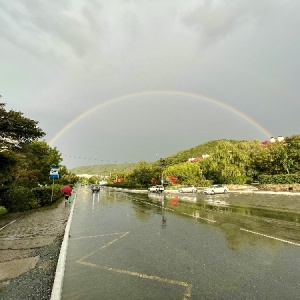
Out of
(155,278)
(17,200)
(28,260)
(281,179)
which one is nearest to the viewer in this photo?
(155,278)

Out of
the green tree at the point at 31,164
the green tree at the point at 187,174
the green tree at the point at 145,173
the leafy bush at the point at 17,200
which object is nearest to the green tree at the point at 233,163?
the green tree at the point at 187,174

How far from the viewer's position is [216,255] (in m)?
7.08

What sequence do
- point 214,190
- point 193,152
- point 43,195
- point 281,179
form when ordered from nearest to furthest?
point 43,195, point 214,190, point 281,179, point 193,152

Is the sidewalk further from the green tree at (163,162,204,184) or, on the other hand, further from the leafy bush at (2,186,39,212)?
the green tree at (163,162,204,184)

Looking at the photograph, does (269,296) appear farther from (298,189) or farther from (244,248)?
(298,189)

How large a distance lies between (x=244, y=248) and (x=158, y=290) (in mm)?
3957

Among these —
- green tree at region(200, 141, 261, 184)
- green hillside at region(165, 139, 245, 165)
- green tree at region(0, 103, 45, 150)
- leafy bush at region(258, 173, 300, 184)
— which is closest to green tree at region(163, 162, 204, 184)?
green tree at region(200, 141, 261, 184)

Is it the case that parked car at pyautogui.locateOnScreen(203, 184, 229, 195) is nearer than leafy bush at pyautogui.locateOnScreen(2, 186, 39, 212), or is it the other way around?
leafy bush at pyautogui.locateOnScreen(2, 186, 39, 212)

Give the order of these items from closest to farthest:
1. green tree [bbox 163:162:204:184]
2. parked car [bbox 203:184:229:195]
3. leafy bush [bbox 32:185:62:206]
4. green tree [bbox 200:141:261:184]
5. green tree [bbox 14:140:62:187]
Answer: leafy bush [bbox 32:185:62:206]
green tree [bbox 14:140:62:187]
parked car [bbox 203:184:229:195]
green tree [bbox 200:141:261:184]
green tree [bbox 163:162:204:184]

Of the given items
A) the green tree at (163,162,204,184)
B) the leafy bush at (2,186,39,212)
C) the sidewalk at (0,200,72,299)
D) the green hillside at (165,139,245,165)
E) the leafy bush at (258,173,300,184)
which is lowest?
the sidewalk at (0,200,72,299)

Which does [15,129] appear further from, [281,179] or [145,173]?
[145,173]

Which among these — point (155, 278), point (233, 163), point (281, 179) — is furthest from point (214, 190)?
point (155, 278)

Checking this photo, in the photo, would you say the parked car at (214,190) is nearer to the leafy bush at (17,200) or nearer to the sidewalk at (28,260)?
the leafy bush at (17,200)

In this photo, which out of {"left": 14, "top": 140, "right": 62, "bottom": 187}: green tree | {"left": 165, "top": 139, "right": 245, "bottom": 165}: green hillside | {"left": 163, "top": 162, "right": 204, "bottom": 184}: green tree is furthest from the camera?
{"left": 165, "top": 139, "right": 245, "bottom": 165}: green hillside
